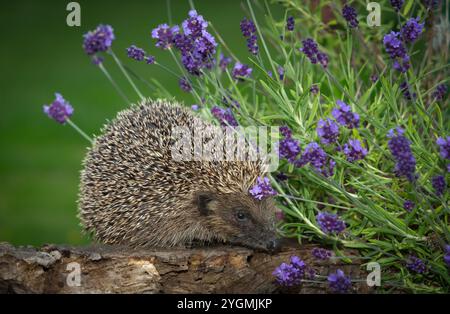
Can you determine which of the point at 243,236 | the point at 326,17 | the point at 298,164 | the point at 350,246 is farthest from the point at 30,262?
the point at 326,17

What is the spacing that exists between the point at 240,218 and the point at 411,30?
197 cm

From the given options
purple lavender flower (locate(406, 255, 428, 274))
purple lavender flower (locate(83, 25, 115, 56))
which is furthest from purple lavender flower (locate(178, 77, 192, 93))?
purple lavender flower (locate(406, 255, 428, 274))

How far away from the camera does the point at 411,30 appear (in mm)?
4531

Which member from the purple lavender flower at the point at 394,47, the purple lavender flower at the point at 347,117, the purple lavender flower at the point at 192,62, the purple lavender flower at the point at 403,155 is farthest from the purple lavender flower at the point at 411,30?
the purple lavender flower at the point at 192,62

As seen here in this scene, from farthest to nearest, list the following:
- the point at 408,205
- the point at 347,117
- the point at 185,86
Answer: the point at 185,86 < the point at 408,205 < the point at 347,117

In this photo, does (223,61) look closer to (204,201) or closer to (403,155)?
(204,201)

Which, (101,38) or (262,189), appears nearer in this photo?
(101,38)

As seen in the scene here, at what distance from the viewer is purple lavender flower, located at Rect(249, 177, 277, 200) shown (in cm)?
460

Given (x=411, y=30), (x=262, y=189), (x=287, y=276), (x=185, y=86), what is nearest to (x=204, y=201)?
(x=262, y=189)

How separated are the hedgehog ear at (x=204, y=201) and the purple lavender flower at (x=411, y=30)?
1954mm

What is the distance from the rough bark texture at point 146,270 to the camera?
14.9ft

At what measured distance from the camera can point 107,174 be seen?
5.33m

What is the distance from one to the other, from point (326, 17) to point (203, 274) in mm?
3472

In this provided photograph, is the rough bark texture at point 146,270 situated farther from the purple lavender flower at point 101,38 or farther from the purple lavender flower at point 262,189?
the purple lavender flower at point 101,38
